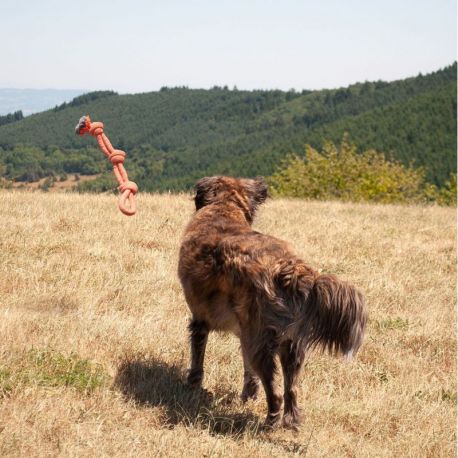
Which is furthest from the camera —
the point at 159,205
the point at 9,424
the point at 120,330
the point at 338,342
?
the point at 159,205

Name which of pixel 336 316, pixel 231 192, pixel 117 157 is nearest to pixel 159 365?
pixel 231 192

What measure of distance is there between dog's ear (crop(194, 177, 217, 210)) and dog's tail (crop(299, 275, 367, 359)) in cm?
181

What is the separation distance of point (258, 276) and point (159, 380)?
5.19ft

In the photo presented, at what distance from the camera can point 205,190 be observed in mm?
5750

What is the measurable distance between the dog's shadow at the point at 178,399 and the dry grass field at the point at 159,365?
0.02 meters

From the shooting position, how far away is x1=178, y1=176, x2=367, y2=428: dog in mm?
4160

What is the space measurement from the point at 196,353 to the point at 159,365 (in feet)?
1.75

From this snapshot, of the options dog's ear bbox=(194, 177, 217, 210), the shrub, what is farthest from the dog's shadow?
the shrub

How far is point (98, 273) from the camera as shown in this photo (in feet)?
25.6

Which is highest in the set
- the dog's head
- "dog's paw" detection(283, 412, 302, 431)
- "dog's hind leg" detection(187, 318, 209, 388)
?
the dog's head

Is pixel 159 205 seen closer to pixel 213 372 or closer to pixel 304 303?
pixel 213 372

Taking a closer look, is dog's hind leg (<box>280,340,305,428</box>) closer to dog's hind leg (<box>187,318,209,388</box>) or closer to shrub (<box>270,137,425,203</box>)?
dog's hind leg (<box>187,318,209,388</box>)

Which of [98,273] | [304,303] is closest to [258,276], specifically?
[304,303]

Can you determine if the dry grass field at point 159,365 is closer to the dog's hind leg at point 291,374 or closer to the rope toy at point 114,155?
the dog's hind leg at point 291,374
